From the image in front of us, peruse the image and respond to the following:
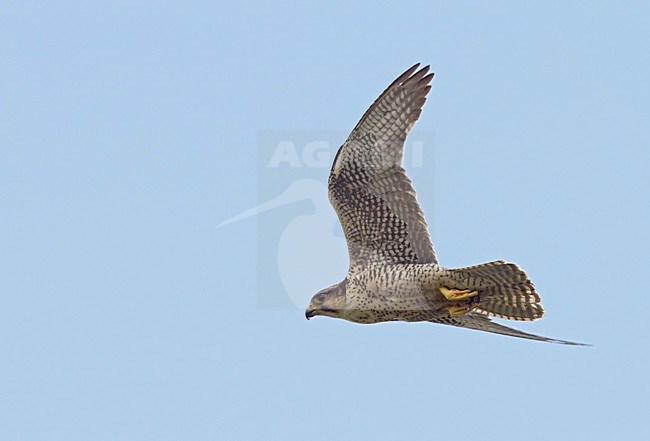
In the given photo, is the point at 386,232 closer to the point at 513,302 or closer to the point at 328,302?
the point at 328,302

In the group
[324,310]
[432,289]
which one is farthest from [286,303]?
[432,289]

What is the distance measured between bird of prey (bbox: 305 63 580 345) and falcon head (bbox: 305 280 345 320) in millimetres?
12

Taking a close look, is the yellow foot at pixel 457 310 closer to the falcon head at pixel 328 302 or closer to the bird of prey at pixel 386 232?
the bird of prey at pixel 386 232

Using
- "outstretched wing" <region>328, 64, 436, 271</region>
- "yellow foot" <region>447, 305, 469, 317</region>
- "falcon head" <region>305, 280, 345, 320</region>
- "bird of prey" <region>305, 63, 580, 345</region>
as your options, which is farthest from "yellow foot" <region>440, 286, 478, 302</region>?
"falcon head" <region>305, 280, 345, 320</region>

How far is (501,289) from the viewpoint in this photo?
1241 cm

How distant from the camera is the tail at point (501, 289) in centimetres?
1214

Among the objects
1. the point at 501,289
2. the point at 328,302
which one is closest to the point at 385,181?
the point at 328,302

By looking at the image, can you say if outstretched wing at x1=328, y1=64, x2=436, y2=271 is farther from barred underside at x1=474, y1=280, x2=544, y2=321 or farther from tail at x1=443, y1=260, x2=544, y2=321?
barred underside at x1=474, y1=280, x2=544, y2=321

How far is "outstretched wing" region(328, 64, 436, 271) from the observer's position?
13.0 meters

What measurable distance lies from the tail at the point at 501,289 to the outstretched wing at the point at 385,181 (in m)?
0.76

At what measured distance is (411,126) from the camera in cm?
1307

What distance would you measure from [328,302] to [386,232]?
1.13 meters

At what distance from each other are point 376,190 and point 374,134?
2.28ft

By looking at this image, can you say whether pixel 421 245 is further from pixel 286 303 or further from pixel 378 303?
pixel 286 303
